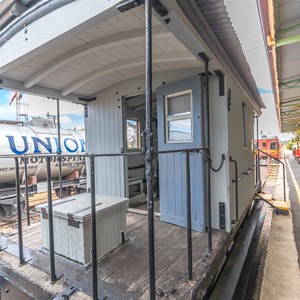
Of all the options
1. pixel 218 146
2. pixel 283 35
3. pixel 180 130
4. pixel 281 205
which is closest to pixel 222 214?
pixel 218 146

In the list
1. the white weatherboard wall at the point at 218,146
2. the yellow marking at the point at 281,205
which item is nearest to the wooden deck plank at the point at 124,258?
the white weatherboard wall at the point at 218,146

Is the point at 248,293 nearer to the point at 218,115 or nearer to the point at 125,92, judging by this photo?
the point at 218,115

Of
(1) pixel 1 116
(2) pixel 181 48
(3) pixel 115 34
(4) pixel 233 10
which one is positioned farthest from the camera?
(1) pixel 1 116

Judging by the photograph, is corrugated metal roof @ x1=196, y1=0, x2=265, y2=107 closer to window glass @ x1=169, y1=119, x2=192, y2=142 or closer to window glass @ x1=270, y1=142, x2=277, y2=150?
window glass @ x1=169, y1=119, x2=192, y2=142

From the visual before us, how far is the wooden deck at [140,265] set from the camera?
1.61 m

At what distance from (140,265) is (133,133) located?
3012mm

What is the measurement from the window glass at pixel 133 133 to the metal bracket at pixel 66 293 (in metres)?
2.97

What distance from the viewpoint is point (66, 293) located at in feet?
5.10

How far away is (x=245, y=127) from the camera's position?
4.08m

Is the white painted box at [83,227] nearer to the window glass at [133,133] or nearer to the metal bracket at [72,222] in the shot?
the metal bracket at [72,222]

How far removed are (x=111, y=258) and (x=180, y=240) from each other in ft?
2.73

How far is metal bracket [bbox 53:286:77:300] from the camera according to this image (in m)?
1.51

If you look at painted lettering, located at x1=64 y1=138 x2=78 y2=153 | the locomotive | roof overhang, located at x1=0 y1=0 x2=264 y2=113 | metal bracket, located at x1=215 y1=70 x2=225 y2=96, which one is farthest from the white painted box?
painted lettering, located at x1=64 y1=138 x2=78 y2=153

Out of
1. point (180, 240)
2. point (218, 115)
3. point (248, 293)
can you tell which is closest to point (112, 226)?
point (180, 240)
